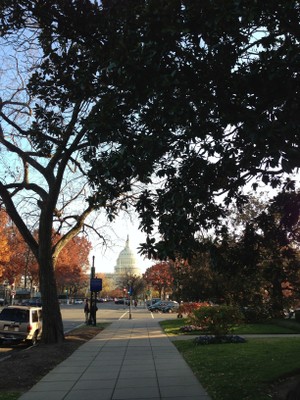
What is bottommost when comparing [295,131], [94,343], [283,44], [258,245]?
[94,343]

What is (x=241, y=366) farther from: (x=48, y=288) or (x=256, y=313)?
(x=256, y=313)

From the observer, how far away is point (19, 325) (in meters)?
18.7

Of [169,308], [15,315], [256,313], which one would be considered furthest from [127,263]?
[15,315]

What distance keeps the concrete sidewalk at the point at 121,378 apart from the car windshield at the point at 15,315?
466 centimetres

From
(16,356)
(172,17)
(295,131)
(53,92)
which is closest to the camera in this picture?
(295,131)

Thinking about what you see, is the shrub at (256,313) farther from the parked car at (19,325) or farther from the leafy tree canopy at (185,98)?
the leafy tree canopy at (185,98)

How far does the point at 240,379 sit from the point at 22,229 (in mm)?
11839

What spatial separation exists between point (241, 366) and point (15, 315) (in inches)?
461

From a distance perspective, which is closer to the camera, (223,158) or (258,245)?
(223,158)

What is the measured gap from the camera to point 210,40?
232 inches

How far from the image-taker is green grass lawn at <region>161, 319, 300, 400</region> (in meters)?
8.32

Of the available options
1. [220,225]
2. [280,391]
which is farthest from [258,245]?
[280,391]

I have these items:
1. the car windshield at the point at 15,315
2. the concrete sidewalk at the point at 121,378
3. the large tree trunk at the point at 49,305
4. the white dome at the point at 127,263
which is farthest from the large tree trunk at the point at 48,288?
the white dome at the point at 127,263

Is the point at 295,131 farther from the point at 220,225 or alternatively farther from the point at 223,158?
the point at 220,225
